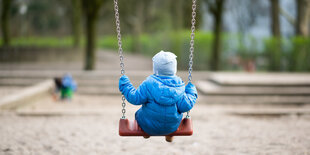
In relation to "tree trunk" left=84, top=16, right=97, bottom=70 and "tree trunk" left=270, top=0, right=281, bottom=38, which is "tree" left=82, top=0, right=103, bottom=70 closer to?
"tree trunk" left=84, top=16, right=97, bottom=70

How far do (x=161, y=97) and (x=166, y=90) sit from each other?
0.29 feet

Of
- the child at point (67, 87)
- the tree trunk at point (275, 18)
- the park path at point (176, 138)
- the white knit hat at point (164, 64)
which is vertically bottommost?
the park path at point (176, 138)

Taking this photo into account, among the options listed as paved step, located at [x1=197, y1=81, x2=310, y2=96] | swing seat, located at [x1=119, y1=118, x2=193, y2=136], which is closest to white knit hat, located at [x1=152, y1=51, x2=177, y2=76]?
swing seat, located at [x1=119, y1=118, x2=193, y2=136]

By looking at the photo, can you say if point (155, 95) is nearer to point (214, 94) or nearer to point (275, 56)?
point (214, 94)

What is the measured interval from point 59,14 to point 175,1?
1162 cm

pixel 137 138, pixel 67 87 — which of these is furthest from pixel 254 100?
pixel 67 87

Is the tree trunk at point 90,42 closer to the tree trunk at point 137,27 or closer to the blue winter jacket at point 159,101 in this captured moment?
the blue winter jacket at point 159,101

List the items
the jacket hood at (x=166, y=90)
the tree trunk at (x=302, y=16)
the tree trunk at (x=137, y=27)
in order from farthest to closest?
the tree trunk at (x=137, y=27)
the tree trunk at (x=302, y=16)
the jacket hood at (x=166, y=90)

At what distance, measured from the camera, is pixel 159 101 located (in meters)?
3.37

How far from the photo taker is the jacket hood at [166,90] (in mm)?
3369

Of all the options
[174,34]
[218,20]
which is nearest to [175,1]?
[174,34]

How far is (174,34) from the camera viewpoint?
704 inches

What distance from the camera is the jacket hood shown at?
11.1 ft

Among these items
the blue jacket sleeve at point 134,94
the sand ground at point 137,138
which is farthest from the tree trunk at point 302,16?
the blue jacket sleeve at point 134,94
